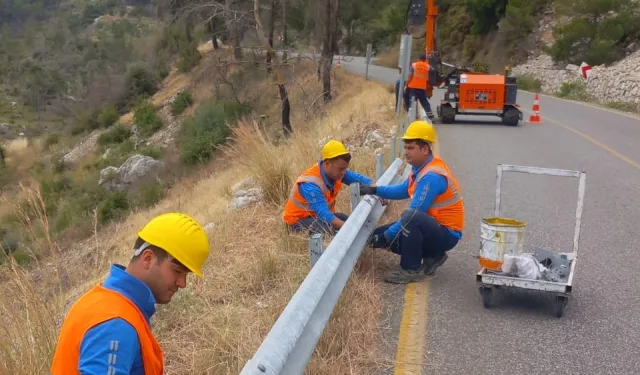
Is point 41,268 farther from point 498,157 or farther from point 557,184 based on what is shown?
point 498,157

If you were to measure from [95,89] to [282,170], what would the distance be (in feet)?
184

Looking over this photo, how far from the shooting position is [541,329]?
498 centimetres

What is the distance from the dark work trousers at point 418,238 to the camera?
19.3ft

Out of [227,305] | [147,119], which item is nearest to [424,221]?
[227,305]

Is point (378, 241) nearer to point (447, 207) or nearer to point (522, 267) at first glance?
point (447, 207)

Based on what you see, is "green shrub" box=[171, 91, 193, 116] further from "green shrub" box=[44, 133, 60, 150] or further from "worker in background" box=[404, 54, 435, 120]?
"worker in background" box=[404, 54, 435, 120]

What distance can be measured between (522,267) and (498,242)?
0.26 meters

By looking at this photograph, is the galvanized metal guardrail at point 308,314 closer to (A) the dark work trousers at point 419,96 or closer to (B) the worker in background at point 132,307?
(B) the worker in background at point 132,307

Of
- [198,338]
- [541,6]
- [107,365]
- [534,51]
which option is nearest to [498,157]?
[198,338]

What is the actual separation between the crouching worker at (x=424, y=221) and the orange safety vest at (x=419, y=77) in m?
11.5

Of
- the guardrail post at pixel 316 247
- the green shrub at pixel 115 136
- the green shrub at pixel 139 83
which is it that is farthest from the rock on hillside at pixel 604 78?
the green shrub at pixel 139 83

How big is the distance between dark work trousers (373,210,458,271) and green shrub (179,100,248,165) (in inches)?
964

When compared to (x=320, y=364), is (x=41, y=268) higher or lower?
higher

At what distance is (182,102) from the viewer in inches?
1861
